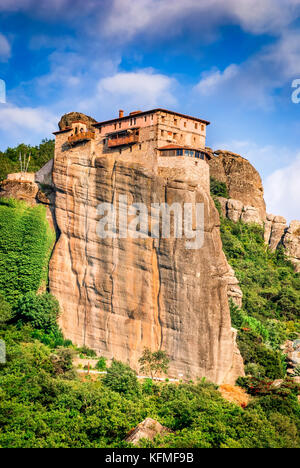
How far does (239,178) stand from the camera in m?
71.9

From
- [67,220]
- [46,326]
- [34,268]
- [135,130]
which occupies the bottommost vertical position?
[46,326]

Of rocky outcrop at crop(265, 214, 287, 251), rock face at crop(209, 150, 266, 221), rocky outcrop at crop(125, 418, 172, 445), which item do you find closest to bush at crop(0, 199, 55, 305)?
rocky outcrop at crop(125, 418, 172, 445)

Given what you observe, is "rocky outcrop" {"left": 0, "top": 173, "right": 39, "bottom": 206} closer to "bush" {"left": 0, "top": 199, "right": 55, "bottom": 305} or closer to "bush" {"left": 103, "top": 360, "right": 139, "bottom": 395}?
"bush" {"left": 0, "top": 199, "right": 55, "bottom": 305}

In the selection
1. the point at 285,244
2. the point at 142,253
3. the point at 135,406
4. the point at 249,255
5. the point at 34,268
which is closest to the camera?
the point at 135,406

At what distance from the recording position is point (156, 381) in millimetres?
36594

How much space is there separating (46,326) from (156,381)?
32.2 ft

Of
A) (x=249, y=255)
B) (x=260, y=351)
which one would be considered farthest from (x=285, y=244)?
(x=260, y=351)

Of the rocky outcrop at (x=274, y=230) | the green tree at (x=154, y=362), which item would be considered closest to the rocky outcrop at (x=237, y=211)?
the rocky outcrop at (x=274, y=230)

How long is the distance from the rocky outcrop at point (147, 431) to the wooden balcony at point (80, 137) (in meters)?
23.1

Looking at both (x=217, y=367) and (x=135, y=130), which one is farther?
(x=135, y=130)

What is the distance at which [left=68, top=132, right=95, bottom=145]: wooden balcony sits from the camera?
4412cm

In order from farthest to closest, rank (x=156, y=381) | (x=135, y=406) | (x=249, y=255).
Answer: (x=249, y=255) → (x=156, y=381) → (x=135, y=406)
